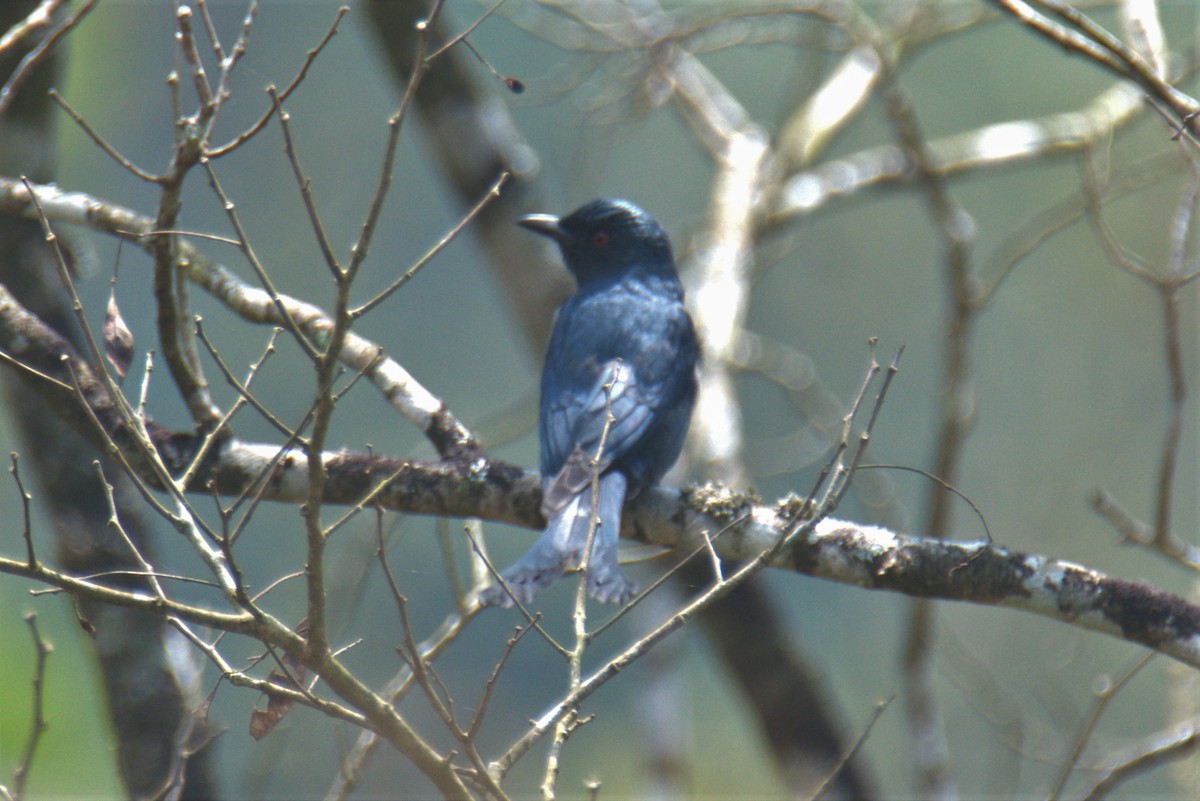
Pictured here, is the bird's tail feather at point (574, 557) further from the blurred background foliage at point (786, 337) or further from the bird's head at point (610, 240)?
the blurred background foliage at point (786, 337)

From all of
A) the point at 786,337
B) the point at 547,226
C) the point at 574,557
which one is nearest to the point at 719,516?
the point at 574,557

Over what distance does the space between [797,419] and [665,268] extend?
7.57 metres

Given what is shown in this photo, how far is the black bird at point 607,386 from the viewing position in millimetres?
2832

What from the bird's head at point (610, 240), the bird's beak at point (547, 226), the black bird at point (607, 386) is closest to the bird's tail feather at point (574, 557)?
the black bird at point (607, 386)

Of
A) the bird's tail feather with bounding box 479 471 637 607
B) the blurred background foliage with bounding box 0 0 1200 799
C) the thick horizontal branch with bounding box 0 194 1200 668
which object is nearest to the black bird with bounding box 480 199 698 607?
the bird's tail feather with bounding box 479 471 637 607

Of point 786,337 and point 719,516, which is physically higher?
point 786,337

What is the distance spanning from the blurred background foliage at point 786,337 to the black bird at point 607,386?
4541mm

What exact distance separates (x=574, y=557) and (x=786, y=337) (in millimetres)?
9744

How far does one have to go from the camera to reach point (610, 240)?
466 cm

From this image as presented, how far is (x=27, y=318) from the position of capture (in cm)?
285

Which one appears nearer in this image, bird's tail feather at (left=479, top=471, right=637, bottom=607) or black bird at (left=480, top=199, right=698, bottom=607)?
bird's tail feather at (left=479, top=471, right=637, bottom=607)

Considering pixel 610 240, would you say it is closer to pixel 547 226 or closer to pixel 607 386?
pixel 547 226

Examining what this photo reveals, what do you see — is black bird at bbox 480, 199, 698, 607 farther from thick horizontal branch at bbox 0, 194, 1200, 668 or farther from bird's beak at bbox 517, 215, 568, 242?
thick horizontal branch at bbox 0, 194, 1200, 668

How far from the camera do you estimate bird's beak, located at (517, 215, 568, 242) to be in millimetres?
4750
